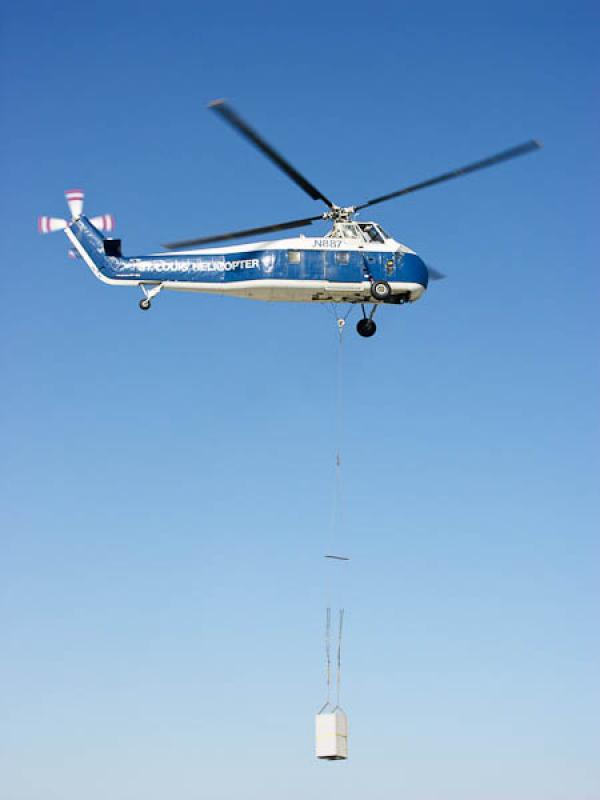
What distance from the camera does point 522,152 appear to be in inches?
1526

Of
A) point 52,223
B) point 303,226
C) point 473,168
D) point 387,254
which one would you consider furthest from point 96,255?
point 473,168

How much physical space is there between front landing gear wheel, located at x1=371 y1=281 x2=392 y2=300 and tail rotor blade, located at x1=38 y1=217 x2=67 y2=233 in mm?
11296

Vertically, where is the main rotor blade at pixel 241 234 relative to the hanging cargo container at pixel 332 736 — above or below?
above

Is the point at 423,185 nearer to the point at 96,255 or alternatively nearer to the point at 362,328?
the point at 362,328

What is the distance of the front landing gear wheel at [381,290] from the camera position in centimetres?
4062

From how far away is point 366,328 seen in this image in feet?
140

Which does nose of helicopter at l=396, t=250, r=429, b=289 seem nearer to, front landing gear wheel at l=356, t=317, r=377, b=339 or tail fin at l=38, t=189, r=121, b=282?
front landing gear wheel at l=356, t=317, r=377, b=339

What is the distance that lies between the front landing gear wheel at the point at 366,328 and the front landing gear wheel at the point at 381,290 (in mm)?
1956

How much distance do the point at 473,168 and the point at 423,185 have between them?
171 cm

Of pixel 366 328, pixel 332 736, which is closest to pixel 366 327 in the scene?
pixel 366 328

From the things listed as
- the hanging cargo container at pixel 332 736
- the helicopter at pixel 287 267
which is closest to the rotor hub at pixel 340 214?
the helicopter at pixel 287 267

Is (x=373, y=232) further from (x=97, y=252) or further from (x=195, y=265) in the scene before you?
(x=97, y=252)

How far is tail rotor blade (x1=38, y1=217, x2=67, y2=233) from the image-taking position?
43.3 m

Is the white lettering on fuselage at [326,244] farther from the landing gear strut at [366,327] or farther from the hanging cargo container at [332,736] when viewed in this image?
the hanging cargo container at [332,736]
